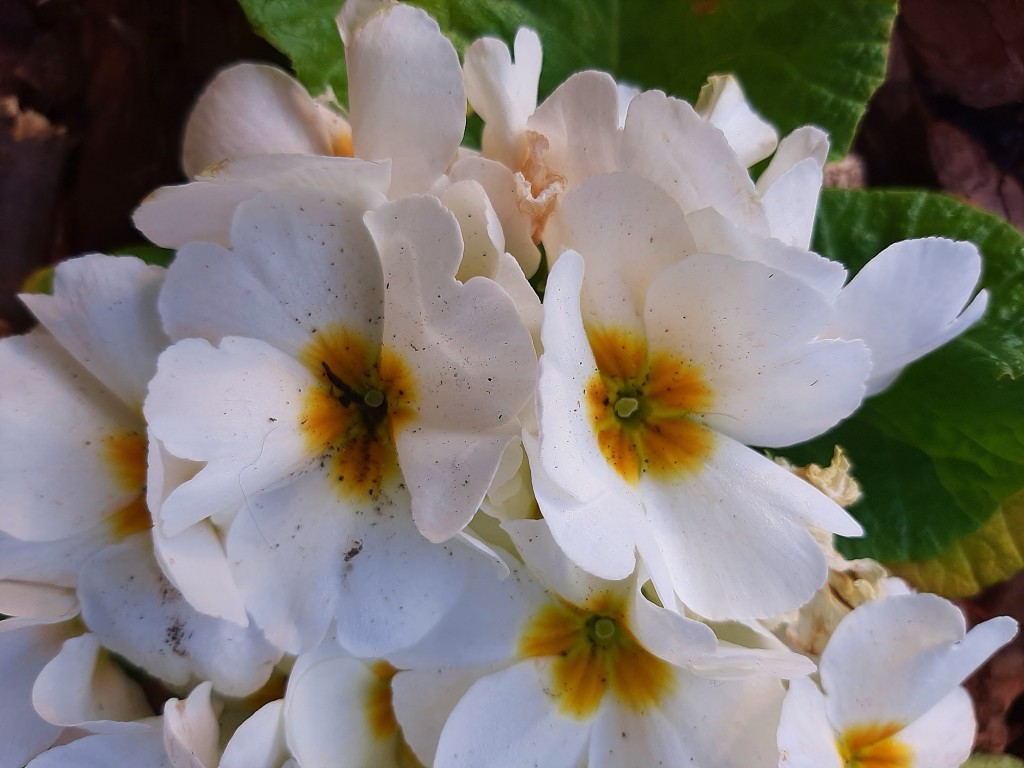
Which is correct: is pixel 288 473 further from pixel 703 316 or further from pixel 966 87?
pixel 966 87

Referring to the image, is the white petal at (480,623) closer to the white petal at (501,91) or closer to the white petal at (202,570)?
the white petal at (202,570)

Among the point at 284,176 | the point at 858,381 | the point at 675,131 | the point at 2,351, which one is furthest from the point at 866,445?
the point at 2,351

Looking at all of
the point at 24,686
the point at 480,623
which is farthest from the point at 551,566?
the point at 24,686

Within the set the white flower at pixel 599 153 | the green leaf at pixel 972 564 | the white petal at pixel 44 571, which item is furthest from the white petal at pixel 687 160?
the green leaf at pixel 972 564

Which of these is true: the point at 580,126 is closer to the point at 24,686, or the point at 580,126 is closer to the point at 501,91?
the point at 501,91

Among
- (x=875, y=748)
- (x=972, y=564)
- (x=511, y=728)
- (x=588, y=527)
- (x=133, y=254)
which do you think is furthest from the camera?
(x=972, y=564)

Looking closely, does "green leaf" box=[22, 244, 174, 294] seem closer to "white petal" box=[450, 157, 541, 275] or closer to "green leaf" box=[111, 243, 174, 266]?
"green leaf" box=[111, 243, 174, 266]

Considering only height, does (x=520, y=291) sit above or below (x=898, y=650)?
above
